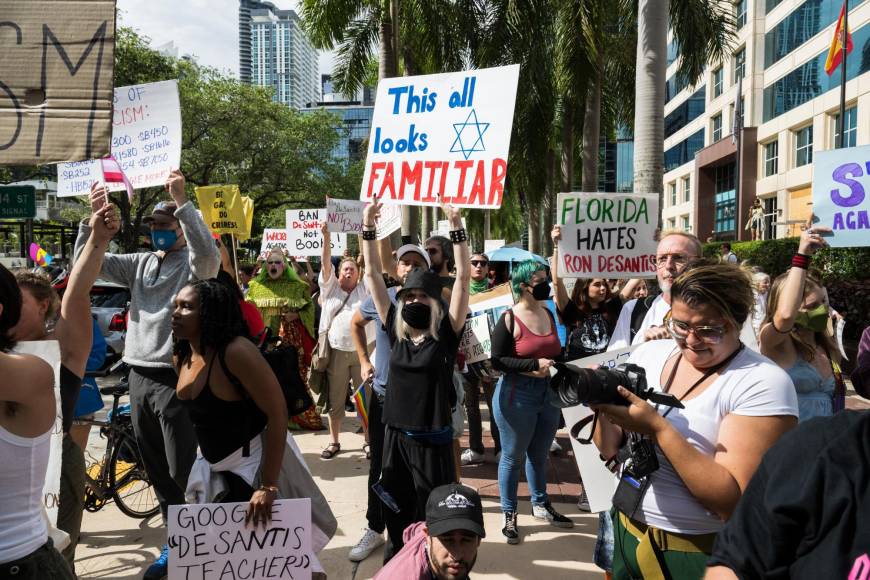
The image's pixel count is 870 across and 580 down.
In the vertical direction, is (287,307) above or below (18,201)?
below

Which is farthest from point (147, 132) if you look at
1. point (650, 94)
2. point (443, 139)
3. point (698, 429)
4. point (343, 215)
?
point (650, 94)

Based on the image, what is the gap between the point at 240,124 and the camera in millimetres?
27797

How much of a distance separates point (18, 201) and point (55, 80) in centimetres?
520

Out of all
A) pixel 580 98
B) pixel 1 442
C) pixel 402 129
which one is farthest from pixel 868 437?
pixel 580 98

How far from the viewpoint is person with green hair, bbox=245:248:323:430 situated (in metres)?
7.08

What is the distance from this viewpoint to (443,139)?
14.0 feet

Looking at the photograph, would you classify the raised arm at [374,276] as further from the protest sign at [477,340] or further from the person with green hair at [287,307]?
the person with green hair at [287,307]

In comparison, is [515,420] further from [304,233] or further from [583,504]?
[304,233]

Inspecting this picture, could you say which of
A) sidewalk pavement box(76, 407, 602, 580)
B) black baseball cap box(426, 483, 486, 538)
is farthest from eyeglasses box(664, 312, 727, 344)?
sidewalk pavement box(76, 407, 602, 580)

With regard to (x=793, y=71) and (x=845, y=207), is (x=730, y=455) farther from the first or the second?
(x=793, y=71)

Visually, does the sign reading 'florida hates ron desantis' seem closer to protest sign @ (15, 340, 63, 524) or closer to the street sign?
protest sign @ (15, 340, 63, 524)

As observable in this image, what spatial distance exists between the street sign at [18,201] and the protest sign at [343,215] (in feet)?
11.5

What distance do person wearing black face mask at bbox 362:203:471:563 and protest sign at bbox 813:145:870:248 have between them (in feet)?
9.97

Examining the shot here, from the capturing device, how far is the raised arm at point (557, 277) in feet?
17.4
